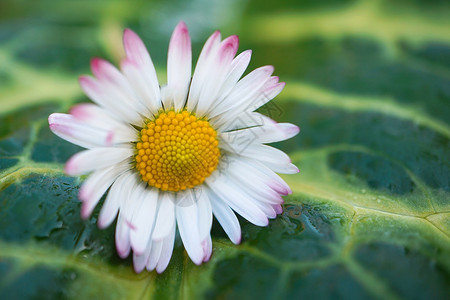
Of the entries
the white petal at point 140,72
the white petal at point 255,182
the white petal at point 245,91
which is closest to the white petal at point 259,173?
the white petal at point 255,182

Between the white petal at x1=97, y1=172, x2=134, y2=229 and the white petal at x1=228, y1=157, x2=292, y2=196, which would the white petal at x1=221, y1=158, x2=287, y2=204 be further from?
the white petal at x1=97, y1=172, x2=134, y2=229

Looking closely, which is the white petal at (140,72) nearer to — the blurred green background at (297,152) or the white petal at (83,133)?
the white petal at (83,133)

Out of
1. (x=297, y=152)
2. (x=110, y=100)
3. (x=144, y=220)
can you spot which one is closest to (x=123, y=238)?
(x=144, y=220)

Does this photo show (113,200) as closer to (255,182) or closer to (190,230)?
(190,230)

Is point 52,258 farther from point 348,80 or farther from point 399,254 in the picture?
point 348,80

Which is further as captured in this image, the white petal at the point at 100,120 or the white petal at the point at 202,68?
the white petal at the point at 202,68

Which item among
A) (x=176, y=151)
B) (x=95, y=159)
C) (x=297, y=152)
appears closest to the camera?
(x=95, y=159)

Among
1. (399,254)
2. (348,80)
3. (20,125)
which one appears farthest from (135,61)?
(348,80)
